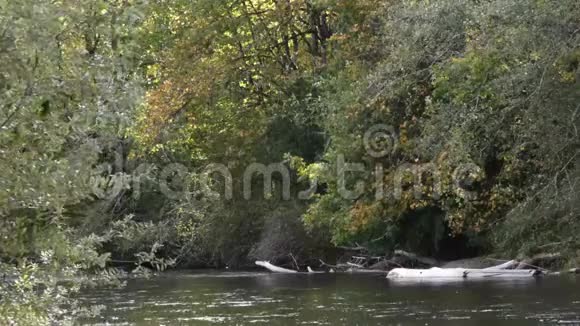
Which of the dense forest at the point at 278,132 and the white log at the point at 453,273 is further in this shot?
the white log at the point at 453,273

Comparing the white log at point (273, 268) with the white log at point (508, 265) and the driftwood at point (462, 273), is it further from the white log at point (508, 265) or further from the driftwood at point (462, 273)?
the white log at point (508, 265)

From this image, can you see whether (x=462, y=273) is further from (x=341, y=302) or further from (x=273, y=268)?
(x=273, y=268)

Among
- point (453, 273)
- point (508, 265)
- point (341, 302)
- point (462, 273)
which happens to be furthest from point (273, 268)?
point (341, 302)

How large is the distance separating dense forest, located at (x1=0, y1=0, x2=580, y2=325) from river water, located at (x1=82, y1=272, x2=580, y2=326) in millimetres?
1173

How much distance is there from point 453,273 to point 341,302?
5404 mm

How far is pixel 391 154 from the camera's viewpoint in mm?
23938

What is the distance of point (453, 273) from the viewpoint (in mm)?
24359

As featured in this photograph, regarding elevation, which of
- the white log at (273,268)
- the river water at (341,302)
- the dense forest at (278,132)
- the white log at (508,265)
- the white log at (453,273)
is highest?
the dense forest at (278,132)

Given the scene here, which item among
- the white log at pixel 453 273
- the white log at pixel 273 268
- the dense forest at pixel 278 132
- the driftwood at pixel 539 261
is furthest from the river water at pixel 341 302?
the white log at pixel 273 268

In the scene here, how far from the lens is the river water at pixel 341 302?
16652 millimetres

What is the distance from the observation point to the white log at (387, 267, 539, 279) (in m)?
23.7

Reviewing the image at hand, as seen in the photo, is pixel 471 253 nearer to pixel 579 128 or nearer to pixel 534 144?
pixel 534 144

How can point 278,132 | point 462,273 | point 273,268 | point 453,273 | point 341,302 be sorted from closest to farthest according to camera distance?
point 341,302 < point 462,273 < point 453,273 < point 273,268 < point 278,132

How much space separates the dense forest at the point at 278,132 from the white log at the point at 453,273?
0.61 meters
